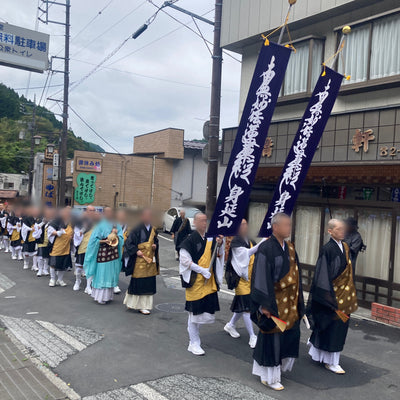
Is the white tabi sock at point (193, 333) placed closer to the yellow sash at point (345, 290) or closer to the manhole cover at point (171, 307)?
the yellow sash at point (345, 290)

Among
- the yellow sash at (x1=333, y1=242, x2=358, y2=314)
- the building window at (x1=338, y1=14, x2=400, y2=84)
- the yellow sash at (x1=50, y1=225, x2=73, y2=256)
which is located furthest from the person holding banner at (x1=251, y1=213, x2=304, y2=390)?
the yellow sash at (x1=50, y1=225, x2=73, y2=256)

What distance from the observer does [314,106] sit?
6.90m

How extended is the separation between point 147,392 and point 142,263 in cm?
343

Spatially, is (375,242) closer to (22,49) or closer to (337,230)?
(337,230)

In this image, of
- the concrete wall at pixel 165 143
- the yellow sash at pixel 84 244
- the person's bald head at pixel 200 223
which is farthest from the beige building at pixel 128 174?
the person's bald head at pixel 200 223

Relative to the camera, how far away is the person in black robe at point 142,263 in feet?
25.4

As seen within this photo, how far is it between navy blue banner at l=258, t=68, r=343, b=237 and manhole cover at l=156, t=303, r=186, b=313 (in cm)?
325

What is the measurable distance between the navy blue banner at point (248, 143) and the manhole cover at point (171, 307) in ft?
10.2

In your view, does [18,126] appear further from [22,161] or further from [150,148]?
[150,148]

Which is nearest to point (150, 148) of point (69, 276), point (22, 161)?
point (69, 276)

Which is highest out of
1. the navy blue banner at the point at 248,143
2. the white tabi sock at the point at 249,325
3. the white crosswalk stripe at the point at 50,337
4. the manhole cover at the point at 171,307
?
the navy blue banner at the point at 248,143

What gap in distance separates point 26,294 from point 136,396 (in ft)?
19.0

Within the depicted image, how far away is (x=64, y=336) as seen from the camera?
6.34 meters

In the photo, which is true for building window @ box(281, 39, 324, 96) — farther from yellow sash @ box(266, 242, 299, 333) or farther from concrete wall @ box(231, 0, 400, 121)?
yellow sash @ box(266, 242, 299, 333)
